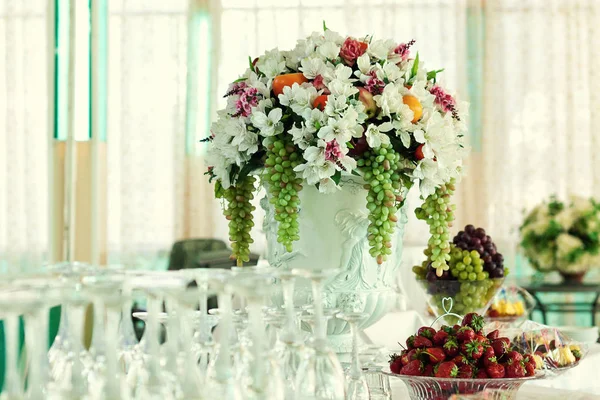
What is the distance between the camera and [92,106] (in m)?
4.30

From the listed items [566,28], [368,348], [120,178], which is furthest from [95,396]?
[566,28]

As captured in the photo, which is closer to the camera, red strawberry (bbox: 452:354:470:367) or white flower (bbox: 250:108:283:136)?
red strawberry (bbox: 452:354:470:367)

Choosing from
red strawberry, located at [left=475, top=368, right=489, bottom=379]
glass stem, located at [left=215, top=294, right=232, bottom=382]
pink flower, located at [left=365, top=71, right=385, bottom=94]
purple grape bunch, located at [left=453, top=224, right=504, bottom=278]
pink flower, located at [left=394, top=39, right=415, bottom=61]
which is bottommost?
red strawberry, located at [left=475, top=368, right=489, bottom=379]

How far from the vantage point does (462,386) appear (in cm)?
136

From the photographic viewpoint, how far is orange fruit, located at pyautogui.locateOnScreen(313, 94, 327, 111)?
5.02ft

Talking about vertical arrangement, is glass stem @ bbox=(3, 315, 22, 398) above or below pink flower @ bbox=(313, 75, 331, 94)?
below

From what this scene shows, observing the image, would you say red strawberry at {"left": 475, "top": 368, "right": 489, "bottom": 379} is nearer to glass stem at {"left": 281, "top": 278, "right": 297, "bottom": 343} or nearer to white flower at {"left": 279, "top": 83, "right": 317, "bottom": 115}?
glass stem at {"left": 281, "top": 278, "right": 297, "bottom": 343}

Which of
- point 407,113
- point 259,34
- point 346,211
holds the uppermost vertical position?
point 259,34

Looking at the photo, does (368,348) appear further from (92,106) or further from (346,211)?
(92,106)

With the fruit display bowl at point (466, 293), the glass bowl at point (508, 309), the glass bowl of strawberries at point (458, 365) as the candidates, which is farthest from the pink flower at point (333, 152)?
the glass bowl at point (508, 309)

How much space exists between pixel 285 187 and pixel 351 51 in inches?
11.9

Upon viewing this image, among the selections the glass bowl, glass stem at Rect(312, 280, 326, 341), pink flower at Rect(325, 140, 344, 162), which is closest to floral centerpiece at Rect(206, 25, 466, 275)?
pink flower at Rect(325, 140, 344, 162)

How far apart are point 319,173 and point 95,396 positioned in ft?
2.22

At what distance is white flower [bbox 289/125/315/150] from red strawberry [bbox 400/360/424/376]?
423 mm
